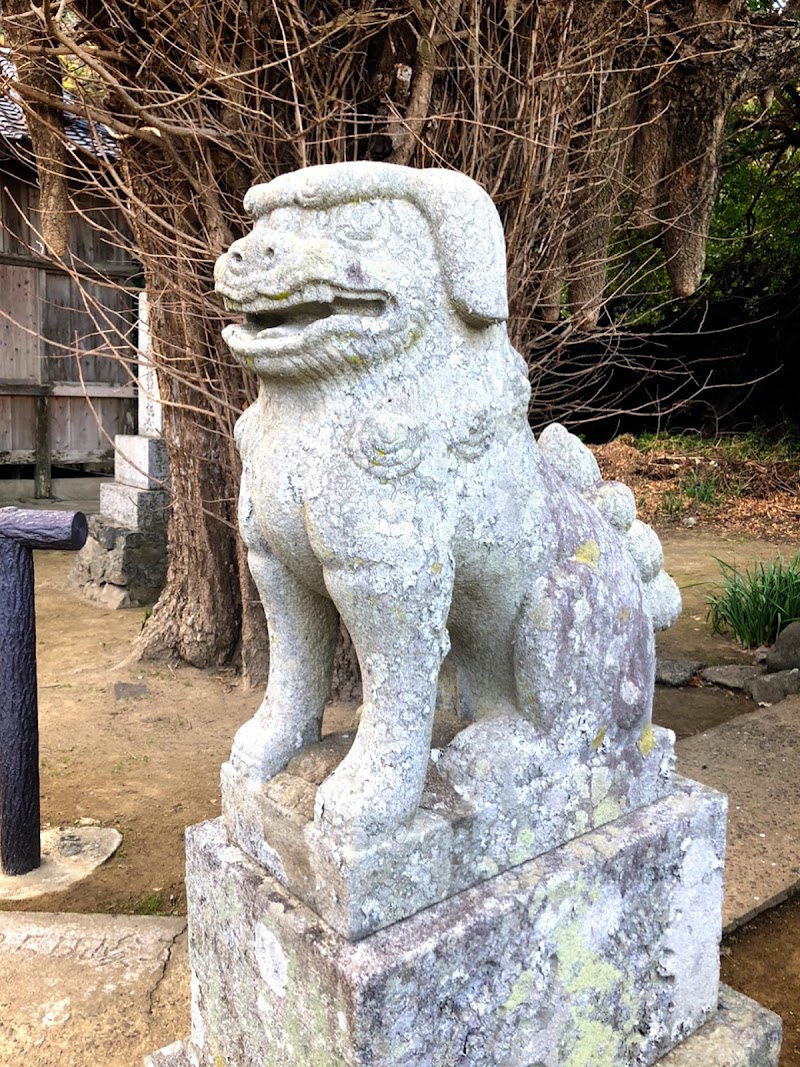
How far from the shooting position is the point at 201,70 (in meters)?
Result: 2.95

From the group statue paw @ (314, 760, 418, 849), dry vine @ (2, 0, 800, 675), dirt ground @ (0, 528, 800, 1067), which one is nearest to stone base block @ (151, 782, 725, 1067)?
statue paw @ (314, 760, 418, 849)

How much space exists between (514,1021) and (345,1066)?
306 mm

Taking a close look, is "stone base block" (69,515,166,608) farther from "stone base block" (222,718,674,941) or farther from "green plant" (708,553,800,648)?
"stone base block" (222,718,674,941)

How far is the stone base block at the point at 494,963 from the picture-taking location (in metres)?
1.30

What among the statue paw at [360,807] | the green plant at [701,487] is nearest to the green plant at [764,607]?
the green plant at [701,487]

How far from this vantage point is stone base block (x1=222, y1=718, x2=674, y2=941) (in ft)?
4.30

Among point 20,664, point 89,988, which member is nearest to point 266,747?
point 89,988

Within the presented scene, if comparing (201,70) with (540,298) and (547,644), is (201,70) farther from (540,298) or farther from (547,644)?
(547,644)

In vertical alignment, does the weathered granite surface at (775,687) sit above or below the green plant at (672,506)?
below

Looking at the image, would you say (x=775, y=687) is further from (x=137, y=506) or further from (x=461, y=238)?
(x=137, y=506)

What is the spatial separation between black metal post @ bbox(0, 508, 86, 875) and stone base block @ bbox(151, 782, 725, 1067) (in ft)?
3.55

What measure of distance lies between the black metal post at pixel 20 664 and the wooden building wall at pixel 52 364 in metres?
5.98

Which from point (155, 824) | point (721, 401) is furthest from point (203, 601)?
point (721, 401)

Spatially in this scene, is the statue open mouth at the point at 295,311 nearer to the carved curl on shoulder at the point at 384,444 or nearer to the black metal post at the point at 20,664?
the carved curl on shoulder at the point at 384,444
